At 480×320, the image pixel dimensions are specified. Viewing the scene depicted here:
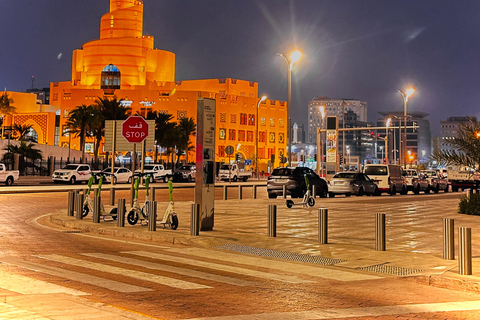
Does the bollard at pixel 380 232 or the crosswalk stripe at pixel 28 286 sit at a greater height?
the bollard at pixel 380 232

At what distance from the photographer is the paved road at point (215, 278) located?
6738mm

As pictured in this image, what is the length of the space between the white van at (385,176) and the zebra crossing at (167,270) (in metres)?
27.3

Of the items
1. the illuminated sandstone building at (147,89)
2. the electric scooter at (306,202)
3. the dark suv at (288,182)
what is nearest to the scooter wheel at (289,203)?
the electric scooter at (306,202)

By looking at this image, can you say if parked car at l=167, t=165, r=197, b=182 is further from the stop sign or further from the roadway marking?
the roadway marking

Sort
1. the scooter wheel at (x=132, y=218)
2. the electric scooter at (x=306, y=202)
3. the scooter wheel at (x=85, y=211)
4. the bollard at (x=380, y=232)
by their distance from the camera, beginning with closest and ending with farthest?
the bollard at (x=380, y=232), the scooter wheel at (x=132, y=218), the scooter wheel at (x=85, y=211), the electric scooter at (x=306, y=202)

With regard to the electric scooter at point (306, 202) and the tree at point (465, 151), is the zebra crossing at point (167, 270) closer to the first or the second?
the electric scooter at point (306, 202)

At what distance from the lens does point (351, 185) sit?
34250 mm

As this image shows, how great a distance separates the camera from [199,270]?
9555 millimetres

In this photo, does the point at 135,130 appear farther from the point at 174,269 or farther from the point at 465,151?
the point at 465,151

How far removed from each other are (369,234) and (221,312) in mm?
8976

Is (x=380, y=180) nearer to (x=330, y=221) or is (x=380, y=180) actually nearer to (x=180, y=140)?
(x=330, y=221)

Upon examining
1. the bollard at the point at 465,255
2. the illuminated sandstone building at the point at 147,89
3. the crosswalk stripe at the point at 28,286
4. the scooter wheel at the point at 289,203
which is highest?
the illuminated sandstone building at the point at 147,89

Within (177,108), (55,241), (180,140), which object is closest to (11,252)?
(55,241)

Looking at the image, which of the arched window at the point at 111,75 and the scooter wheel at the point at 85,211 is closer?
the scooter wheel at the point at 85,211
